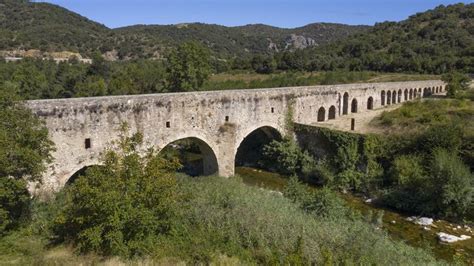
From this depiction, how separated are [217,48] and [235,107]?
9252cm

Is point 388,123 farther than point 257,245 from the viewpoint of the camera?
Yes

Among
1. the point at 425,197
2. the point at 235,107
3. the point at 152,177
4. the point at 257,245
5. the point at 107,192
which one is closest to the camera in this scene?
the point at 107,192

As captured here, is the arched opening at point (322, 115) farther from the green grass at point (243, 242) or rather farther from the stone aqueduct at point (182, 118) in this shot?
the green grass at point (243, 242)

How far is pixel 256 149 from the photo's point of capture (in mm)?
27047

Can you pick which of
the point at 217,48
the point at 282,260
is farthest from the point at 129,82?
the point at 217,48

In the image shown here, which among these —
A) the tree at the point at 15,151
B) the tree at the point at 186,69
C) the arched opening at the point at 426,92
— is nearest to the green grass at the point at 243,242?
the tree at the point at 15,151

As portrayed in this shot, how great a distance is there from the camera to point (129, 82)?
41.2 m

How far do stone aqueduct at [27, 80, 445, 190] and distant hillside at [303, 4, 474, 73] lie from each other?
34116 millimetres

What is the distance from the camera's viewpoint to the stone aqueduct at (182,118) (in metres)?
15.1

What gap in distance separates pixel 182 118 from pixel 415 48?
6095 cm

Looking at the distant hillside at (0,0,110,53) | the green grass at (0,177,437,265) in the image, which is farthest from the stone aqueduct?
the distant hillside at (0,0,110,53)

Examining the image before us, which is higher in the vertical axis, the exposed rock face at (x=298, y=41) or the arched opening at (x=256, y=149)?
the exposed rock face at (x=298, y=41)

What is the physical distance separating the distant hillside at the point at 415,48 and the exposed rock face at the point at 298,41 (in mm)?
44845

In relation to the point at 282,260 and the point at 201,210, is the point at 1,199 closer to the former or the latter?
the point at 201,210
